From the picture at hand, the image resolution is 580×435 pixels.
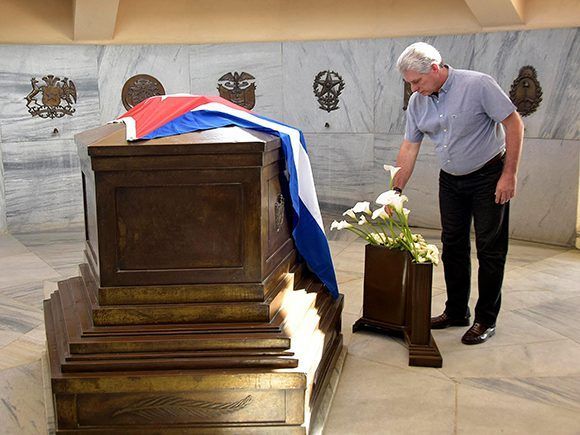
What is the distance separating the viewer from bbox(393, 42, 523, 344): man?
335cm

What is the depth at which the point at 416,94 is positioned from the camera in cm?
357

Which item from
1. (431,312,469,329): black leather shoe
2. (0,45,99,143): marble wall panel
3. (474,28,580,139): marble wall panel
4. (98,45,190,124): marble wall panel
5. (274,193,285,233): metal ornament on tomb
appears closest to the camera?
(274,193,285,233): metal ornament on tomb

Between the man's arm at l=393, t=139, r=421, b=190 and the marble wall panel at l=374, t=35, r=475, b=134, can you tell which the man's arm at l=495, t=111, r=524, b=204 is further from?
the marble wall panel at l=374, t=35, r=475, b=134

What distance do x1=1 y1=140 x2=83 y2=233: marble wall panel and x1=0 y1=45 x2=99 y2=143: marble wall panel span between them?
11 centimetres

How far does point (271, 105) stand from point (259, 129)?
3.82 meters

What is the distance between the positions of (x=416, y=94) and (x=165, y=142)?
1500mm

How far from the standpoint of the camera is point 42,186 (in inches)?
256

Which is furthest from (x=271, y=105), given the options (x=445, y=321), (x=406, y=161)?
(x=445, y=321)

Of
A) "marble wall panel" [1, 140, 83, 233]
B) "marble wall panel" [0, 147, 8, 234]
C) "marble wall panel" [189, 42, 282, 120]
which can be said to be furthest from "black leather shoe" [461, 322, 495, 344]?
"marble wall panel" [0, 147, 8, 234]

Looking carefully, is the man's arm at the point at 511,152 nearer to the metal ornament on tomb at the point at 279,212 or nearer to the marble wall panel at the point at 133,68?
the metal ornament on tomb at the point at 279,212

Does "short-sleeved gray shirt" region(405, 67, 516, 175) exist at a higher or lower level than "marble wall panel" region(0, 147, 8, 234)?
higher

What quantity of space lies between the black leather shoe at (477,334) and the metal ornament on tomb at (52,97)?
172 inches

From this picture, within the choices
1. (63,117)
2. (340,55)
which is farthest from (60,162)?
(340,55)

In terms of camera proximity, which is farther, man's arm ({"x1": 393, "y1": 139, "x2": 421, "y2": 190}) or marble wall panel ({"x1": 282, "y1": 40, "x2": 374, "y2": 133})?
marble wall panel ({"x1": 282, "y1": 40, "x2": 374, "y2": 133})
